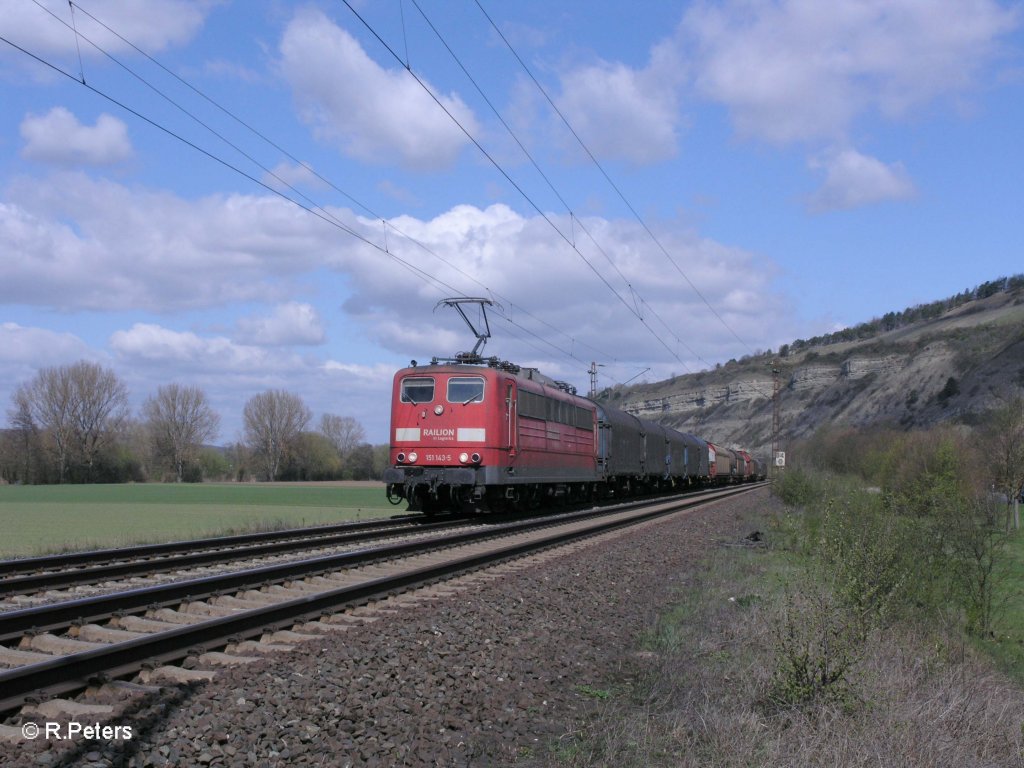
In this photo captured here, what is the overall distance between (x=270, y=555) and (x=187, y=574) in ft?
8.39

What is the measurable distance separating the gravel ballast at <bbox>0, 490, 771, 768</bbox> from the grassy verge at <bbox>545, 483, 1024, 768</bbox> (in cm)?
38

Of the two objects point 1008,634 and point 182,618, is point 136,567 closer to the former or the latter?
point 182,618

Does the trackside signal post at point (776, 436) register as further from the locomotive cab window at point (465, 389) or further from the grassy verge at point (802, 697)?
the grassy verge at point (802, 697)

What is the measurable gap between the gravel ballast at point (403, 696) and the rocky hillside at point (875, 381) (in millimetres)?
58351

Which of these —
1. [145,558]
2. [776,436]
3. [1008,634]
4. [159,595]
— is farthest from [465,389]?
[776,436]

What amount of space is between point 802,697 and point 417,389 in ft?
53.4

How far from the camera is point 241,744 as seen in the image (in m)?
5.24

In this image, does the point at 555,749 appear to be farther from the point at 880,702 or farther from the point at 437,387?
the point at 437,387

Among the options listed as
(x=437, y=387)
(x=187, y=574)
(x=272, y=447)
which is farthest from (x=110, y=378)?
(x=187, y=574)

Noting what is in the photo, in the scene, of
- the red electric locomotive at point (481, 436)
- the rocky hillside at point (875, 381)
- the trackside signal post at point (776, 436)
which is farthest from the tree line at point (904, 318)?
the red electric locomotive at point (481, 436)

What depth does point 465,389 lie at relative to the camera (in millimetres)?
21625

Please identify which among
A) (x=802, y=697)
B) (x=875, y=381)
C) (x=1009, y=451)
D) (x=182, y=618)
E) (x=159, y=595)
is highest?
(x=875, y=381)

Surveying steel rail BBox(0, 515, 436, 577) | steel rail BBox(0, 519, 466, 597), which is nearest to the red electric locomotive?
steel rail BBox(0, 515, 436, 577)

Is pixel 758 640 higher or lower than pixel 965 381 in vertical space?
lower
